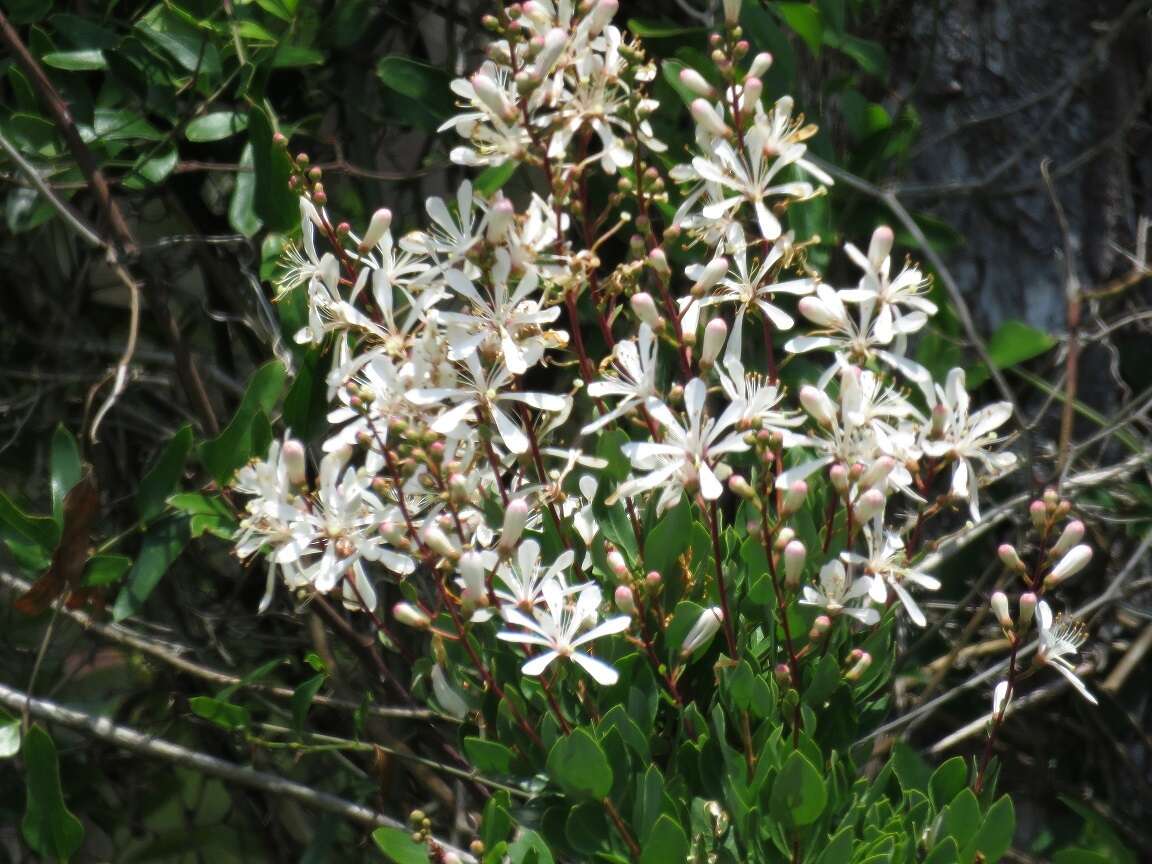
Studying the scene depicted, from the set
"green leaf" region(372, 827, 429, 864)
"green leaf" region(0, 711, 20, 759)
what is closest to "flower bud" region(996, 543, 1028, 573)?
"green leaf" region(372, 827, 429, 864)

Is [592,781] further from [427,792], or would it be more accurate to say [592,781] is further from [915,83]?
[915,83]

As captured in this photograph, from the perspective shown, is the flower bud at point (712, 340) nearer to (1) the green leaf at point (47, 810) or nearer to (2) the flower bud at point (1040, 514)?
(2) the flower bud at point (1040, 514)

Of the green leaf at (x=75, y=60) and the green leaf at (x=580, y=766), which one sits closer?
the green leaf at (x=580, y=766)

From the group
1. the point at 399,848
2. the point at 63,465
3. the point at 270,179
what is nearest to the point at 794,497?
the point at 399,848

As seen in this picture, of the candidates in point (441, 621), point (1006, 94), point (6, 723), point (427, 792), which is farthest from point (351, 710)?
point (1006, 94)

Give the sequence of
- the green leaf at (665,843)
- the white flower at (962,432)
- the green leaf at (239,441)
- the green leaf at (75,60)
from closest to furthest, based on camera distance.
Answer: the green leaf at (665,843) → the white flower at (962,432) → the green leaf at (239,441) → the green leaf at (75,60)

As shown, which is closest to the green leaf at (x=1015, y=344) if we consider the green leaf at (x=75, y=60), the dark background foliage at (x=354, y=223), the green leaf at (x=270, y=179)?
the dark background foliage at (x=354, y=223)

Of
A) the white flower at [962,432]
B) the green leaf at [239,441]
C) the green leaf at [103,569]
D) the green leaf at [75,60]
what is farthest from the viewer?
the green leaf at [75,60]
